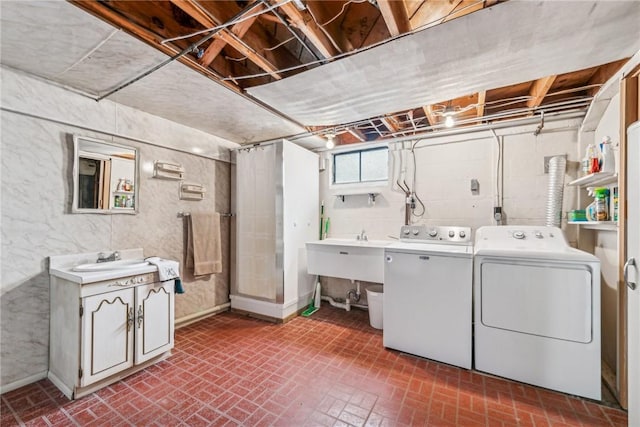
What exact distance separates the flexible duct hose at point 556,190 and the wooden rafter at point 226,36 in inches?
114

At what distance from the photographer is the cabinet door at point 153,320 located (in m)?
2.24

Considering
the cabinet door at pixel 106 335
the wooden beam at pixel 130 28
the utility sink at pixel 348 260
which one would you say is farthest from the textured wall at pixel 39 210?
the utility sink at pixel 348 260

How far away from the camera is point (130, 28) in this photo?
1571 mm

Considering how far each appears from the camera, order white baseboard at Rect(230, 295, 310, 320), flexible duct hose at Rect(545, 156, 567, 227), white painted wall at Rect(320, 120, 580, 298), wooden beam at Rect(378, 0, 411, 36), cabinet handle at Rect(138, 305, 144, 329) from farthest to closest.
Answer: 1. white baseboard at Rect(230, 295, 310, 320)
2. white painted wall at Rect(320, 120, 580, 298)
3. flexible duct hose at Rect(545, 156, 567, 227)
4. cabinet handle at Rect(138, 305, 144, 329)
5. wooden beam at Rect(378, 0, 411, 36)

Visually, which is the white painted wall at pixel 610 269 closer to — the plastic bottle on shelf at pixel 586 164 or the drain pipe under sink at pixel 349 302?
the plastic bottle on shelf at pixel 586 164

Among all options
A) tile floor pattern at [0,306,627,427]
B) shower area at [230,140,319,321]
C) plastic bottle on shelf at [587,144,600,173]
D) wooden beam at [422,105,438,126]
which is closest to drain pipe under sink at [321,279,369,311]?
shower area at [230,140,319,321]

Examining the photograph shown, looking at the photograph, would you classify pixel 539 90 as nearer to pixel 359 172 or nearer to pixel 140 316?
pixel 359 172

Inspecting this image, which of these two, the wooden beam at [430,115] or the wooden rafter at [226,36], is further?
the wooden beam at [430,115]

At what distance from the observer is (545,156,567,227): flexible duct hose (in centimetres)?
266

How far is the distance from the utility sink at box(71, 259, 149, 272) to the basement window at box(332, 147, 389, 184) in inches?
108

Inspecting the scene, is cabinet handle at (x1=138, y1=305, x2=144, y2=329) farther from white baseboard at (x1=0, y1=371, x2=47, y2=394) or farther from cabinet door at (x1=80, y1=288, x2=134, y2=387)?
white baseboard at (x1=0, y1=371, x2=47, y2=394)

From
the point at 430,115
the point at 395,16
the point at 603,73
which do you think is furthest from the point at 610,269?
the point at 395,16

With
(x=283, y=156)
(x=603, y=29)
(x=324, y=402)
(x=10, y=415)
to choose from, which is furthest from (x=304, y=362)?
(x=603, y=29)

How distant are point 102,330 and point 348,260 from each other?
240 centimetres
